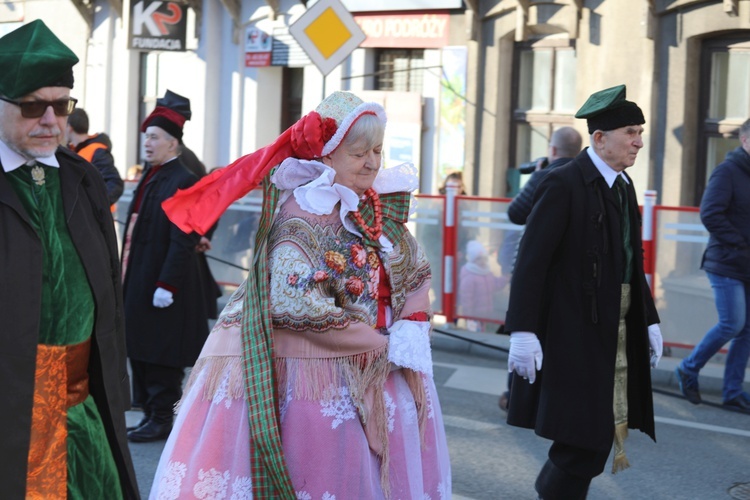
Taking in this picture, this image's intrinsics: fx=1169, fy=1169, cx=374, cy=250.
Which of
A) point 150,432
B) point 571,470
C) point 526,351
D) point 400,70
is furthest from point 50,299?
point 400,70

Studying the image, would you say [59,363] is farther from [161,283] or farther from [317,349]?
[161,283]

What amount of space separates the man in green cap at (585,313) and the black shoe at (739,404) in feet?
10.0

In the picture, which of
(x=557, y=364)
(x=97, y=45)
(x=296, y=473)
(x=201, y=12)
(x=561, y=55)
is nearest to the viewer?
(x=296, y=473)

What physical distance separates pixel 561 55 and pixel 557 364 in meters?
9.57

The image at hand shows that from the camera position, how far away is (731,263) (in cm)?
763

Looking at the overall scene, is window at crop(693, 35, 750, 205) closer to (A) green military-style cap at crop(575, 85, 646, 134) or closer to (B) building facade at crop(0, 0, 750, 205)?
(B) building facade at crop(0, 0, 750, 205)

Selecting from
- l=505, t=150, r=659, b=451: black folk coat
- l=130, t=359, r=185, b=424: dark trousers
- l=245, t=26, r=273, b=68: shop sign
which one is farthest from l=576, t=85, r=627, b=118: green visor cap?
l=245, t=26, r=273, b=68: shop sign

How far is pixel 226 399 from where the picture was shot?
153 inches

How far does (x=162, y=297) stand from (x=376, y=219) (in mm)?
2440

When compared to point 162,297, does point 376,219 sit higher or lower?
higher

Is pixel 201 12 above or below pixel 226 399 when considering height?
above

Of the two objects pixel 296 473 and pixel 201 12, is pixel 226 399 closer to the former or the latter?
pixel 296 473

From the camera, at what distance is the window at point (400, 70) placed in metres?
14.9

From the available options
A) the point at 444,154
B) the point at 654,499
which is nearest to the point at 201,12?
the point at 444,154
